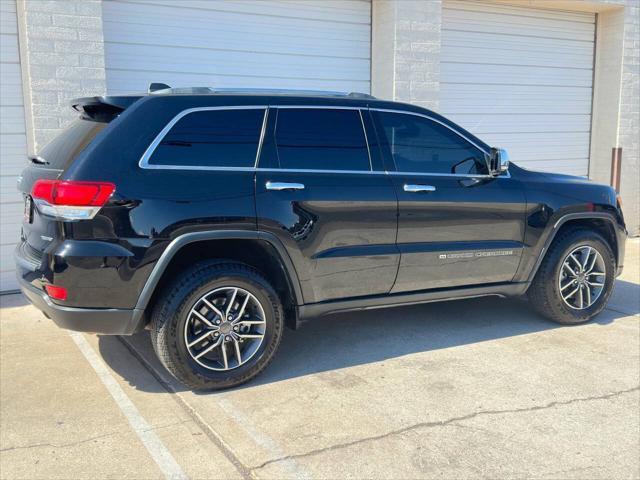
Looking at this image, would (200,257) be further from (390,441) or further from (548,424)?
(548,424)

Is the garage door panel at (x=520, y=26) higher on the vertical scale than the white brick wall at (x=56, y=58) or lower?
higher

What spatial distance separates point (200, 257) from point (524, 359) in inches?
99.8

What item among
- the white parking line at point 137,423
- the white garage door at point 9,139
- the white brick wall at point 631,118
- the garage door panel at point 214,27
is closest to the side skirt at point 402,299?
the white parking line at point 137,423

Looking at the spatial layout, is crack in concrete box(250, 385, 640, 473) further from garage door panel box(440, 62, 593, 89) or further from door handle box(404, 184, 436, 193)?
garage door panel box(440, 62, 593, 89)

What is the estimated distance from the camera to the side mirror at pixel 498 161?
16.0 ft

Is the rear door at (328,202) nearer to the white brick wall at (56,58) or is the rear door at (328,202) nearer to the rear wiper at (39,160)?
the rear wiper at (39,160)

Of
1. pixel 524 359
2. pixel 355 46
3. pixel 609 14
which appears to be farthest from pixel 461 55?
pixel 524 359

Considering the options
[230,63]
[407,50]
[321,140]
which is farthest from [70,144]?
[407,50]

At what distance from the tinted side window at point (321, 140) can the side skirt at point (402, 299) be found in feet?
3.16

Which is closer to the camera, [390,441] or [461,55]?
[390,441]

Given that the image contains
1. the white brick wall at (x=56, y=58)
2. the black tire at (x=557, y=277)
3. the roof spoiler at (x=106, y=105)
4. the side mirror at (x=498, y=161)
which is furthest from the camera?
the white brick wall at (x=56, y=58)

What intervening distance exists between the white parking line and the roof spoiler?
1770 mm

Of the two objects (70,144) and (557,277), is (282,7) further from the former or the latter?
(557,277)

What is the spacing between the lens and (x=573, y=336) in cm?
527
